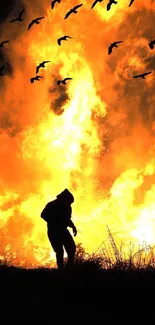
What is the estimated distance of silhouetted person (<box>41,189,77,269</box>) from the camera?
1030 cm

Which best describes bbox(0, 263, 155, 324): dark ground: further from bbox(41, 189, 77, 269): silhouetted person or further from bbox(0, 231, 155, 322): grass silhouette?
bbox(41, 189, 77, 269): silhouetted person

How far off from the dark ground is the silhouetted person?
2776 mm

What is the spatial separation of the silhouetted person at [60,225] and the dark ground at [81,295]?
278cm

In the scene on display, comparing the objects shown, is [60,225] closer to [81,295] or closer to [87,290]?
[87,290]

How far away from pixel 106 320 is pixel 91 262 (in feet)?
7.71

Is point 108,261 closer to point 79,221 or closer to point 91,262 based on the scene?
point 91,262

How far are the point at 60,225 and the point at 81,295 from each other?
174 inches

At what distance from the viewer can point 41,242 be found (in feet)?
121

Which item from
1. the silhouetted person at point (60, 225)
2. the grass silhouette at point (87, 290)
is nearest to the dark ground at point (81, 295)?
the grass silhouette at point (87, 290)

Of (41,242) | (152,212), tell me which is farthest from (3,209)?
(152,212)

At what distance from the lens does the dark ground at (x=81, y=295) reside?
5.32 meters

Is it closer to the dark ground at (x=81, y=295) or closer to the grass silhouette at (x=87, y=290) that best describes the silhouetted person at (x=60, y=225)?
the grass silhouette at (x=87, y=290)

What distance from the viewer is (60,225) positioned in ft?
34.3

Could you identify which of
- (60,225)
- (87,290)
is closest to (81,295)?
(87,290)
